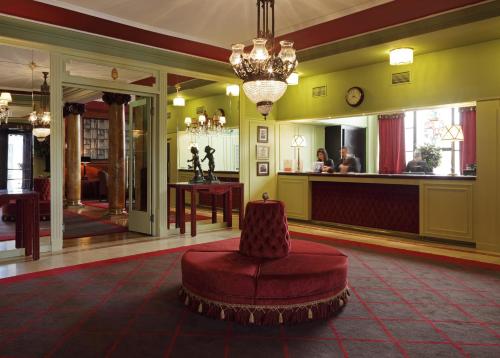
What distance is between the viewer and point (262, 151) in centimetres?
820

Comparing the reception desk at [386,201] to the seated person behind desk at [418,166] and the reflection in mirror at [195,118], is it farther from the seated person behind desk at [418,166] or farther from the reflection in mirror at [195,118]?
the reflection in mirror at [195,118]

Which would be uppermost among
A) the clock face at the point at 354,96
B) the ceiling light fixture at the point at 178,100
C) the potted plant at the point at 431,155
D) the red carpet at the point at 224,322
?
the ceiling light fixture at the point at 178,100

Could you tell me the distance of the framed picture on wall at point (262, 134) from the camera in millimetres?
8141

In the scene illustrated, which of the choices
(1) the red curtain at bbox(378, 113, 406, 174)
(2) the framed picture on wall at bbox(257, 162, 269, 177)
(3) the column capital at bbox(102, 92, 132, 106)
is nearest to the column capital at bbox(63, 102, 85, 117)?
(3) the column capital at bbox(102, 92, 132, 106)

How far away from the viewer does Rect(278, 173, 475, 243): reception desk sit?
18.8 feet

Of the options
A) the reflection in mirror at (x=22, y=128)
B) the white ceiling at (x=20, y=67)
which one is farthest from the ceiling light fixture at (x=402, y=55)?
the white ceiling at (x=20, y=67)

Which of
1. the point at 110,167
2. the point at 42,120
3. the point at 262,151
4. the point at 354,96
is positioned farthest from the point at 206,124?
the point at 42,120

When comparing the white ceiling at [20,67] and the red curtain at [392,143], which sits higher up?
the white ceiling at [20,67]

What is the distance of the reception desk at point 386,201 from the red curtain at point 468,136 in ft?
13.4

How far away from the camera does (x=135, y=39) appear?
5953mm

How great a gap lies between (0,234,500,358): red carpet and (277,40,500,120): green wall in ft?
9.03

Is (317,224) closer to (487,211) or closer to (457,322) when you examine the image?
(487,211)

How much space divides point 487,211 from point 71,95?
10.1 m

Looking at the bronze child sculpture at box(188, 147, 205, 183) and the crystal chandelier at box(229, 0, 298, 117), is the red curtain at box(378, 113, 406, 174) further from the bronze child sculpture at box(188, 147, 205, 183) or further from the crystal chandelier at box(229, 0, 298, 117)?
the crystal chandelier at box(229, 0, 298, 117)
